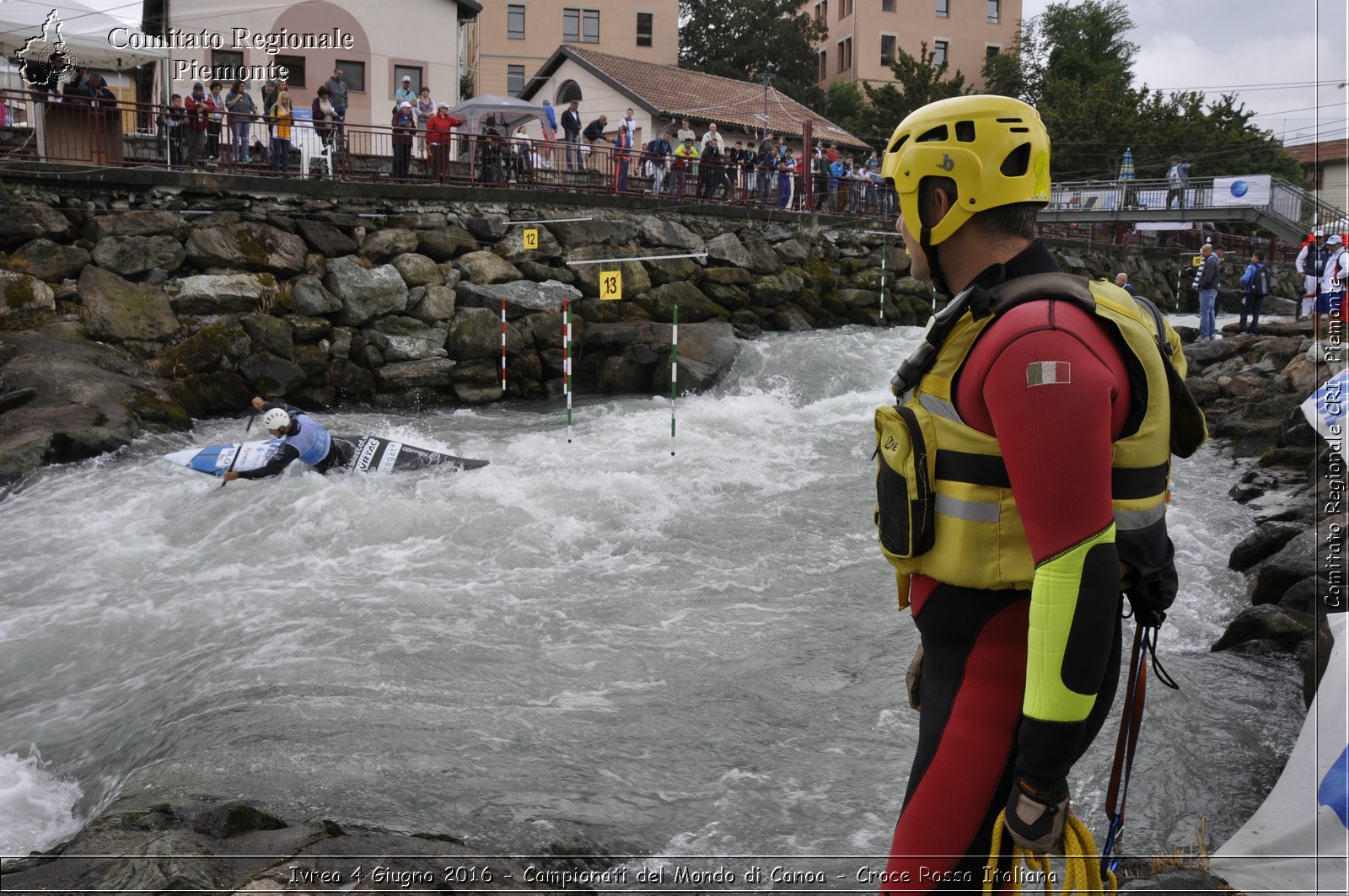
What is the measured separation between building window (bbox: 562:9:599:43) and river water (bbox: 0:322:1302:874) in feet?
118

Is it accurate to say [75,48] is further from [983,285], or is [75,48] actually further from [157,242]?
[983,285]

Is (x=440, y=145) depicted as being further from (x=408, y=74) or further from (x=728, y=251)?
(x=408, y=74)

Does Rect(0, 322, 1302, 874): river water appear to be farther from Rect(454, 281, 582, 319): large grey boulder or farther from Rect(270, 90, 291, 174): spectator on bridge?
Rect(270, 90, 291, 174): spectator on bridge

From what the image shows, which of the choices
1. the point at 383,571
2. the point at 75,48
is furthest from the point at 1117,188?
the point at 383,571

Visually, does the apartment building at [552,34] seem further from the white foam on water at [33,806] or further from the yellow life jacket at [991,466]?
the yellow life jacket at [991,466]

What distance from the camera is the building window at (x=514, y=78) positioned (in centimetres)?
4219

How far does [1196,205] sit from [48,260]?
86.3ft

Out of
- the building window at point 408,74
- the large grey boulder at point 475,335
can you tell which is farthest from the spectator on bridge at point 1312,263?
the building window at point 408,74

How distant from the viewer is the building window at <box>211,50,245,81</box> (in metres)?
20.0

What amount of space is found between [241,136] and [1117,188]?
23.5 m

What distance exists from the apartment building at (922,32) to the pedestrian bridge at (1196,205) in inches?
726

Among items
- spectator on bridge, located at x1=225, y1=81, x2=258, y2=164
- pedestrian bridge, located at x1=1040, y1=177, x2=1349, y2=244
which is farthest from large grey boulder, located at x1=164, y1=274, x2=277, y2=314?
pedestrian bridge, located at x1=1040, y1=177, x2=1349, y2=244

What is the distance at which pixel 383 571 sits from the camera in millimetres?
7633

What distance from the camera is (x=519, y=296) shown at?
16.4m
